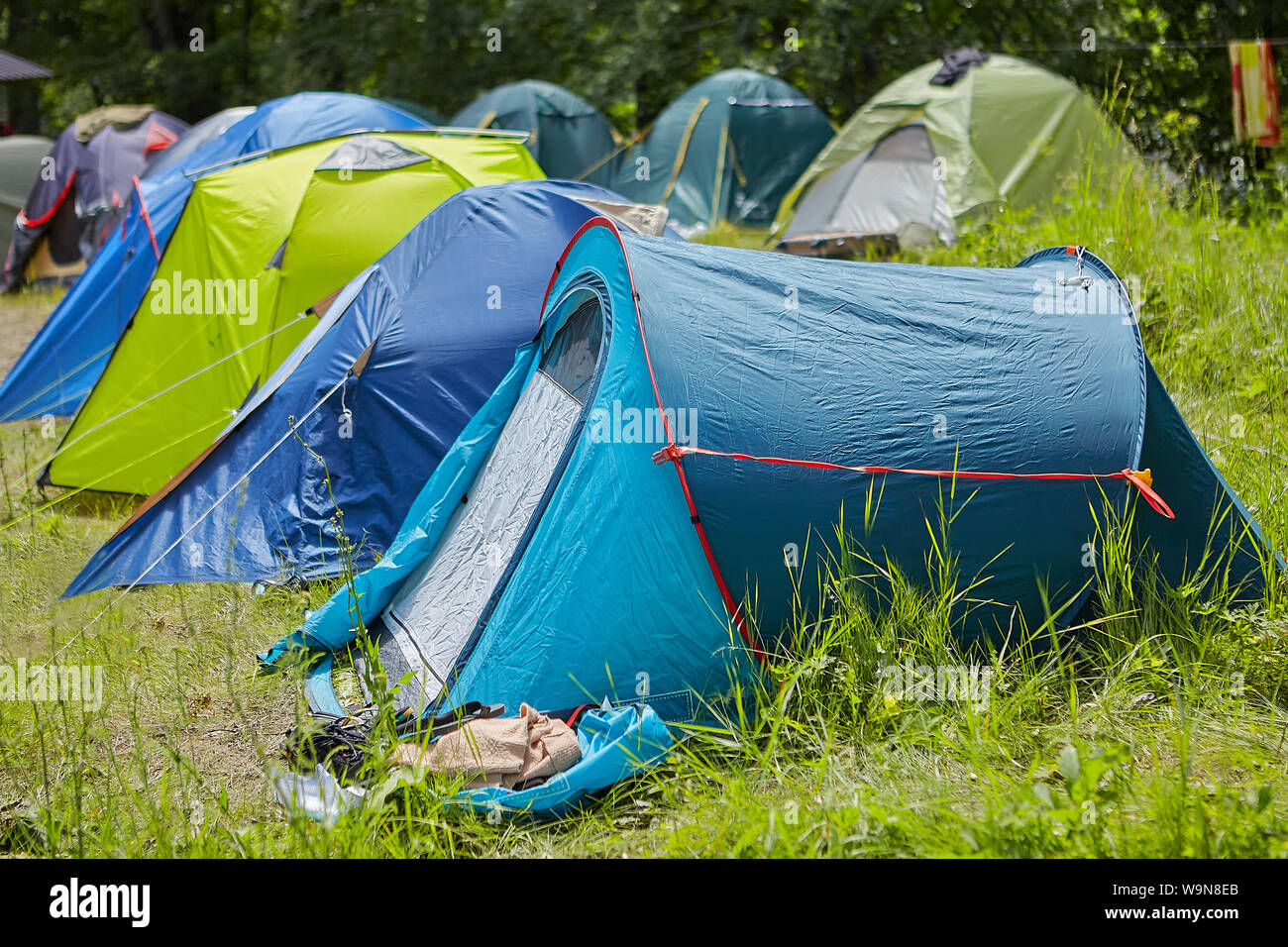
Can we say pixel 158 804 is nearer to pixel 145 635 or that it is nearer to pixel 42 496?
pixel 145 635

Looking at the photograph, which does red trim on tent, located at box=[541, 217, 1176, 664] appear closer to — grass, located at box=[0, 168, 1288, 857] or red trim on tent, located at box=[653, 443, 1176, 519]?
red trim on tent, located at box=[653, 443, 1176, 519]

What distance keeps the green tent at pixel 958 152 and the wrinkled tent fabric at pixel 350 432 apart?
4.80 m

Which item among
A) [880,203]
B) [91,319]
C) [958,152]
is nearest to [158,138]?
[91,319]

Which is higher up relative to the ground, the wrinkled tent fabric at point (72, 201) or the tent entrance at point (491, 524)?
the wrinkled tent fabric at point (72, 201)

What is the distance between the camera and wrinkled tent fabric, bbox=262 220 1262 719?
2.80m

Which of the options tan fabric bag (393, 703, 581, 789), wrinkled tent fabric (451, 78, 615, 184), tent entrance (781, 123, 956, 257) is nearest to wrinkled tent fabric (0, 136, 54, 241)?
wrinkled tent fabric (451, 78, 615, 184)

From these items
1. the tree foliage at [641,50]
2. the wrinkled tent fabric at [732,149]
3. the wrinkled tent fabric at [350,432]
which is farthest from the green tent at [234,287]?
the wrinkled tent fabric at [732,149]

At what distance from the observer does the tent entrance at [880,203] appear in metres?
8.23

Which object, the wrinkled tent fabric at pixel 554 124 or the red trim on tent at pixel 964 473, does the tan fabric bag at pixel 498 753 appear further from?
the wrinkled tent fabric at pixel 554 124

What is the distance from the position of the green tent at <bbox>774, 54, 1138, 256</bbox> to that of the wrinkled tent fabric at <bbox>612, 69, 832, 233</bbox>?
2.80 m

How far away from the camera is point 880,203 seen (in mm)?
8703

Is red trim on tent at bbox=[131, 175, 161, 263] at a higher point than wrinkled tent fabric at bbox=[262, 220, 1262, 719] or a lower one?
higher

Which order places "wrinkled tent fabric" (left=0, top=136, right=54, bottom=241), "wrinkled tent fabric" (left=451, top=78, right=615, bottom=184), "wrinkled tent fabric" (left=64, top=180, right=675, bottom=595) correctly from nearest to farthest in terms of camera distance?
"wrinkled tent fabric" (left=64, top=180, right=675, bottom=595)
"wrinkled tent fabric" (left=0, top=136, right=54, bottom=241)
"wrinkled tent fabric" (left=451, top=78, right=615, bottom=184)

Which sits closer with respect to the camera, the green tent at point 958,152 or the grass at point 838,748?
the grass at point 838,748
